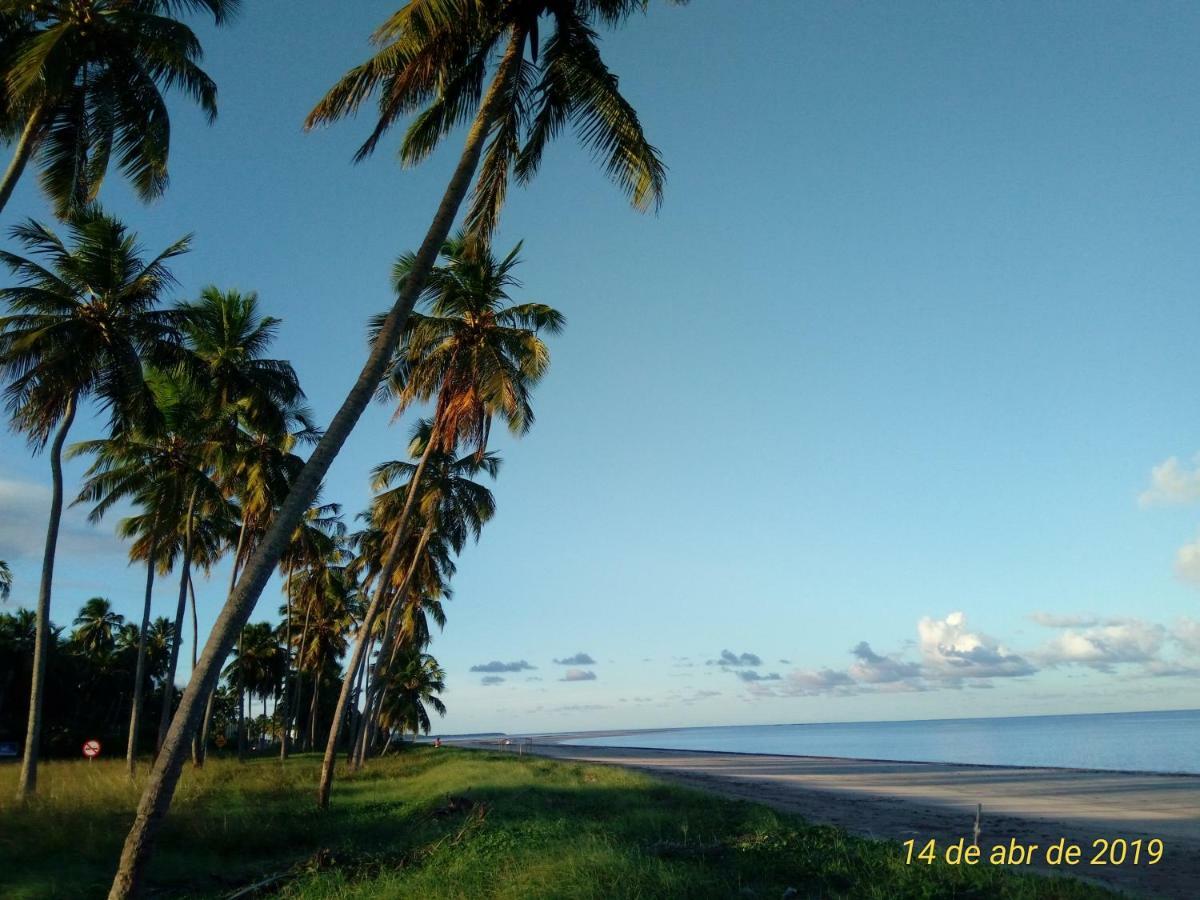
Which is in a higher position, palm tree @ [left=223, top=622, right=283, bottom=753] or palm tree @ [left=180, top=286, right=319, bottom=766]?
palm tree @ [left=180, top=286, right=319, bottom=766]

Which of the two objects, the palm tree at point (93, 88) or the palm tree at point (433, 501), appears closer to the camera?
the palm tree at point (93, 88)

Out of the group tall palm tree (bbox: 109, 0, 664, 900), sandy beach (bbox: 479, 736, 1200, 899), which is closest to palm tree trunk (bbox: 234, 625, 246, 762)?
sandy beach (bbox: 479, 736, 1200, 899)

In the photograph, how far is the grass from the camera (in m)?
8.64

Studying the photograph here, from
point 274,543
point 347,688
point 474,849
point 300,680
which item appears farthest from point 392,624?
point 300,680

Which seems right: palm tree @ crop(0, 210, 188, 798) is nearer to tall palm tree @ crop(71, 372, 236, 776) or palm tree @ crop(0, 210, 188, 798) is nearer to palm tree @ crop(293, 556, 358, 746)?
tall palm tree @ crop(71, 372, 236, 776)

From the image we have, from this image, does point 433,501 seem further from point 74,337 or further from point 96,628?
point 96,628

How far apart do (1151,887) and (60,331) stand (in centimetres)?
2118

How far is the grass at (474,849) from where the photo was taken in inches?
340

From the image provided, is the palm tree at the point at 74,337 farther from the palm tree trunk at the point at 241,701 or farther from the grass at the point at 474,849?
the palm tree trunk at the point at 241,701

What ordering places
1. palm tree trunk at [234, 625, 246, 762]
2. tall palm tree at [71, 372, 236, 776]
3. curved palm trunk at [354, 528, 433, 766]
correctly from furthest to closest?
palm tree trunk at [234, 625, 246, 762] < curved palm trunk at [354, 528, 433, 766] < tall palm tree at [71, 372, 236, 776]

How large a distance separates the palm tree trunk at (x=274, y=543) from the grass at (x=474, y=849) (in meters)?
2.06

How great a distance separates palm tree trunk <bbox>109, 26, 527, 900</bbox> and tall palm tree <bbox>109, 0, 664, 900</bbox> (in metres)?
0.02

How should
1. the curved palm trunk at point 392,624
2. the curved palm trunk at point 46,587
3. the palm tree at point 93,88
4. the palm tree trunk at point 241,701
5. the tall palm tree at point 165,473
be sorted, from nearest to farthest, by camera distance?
the palm tree at point 93,88, the curved palm trunk at point 46,587, the tall palm tree at point 165,473, the curved palm trunk at point 392,624, the palm tree trunk at point 241,701

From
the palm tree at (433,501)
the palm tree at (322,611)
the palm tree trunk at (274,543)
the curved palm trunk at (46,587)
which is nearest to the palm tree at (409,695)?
the palm tree at (322,611)
